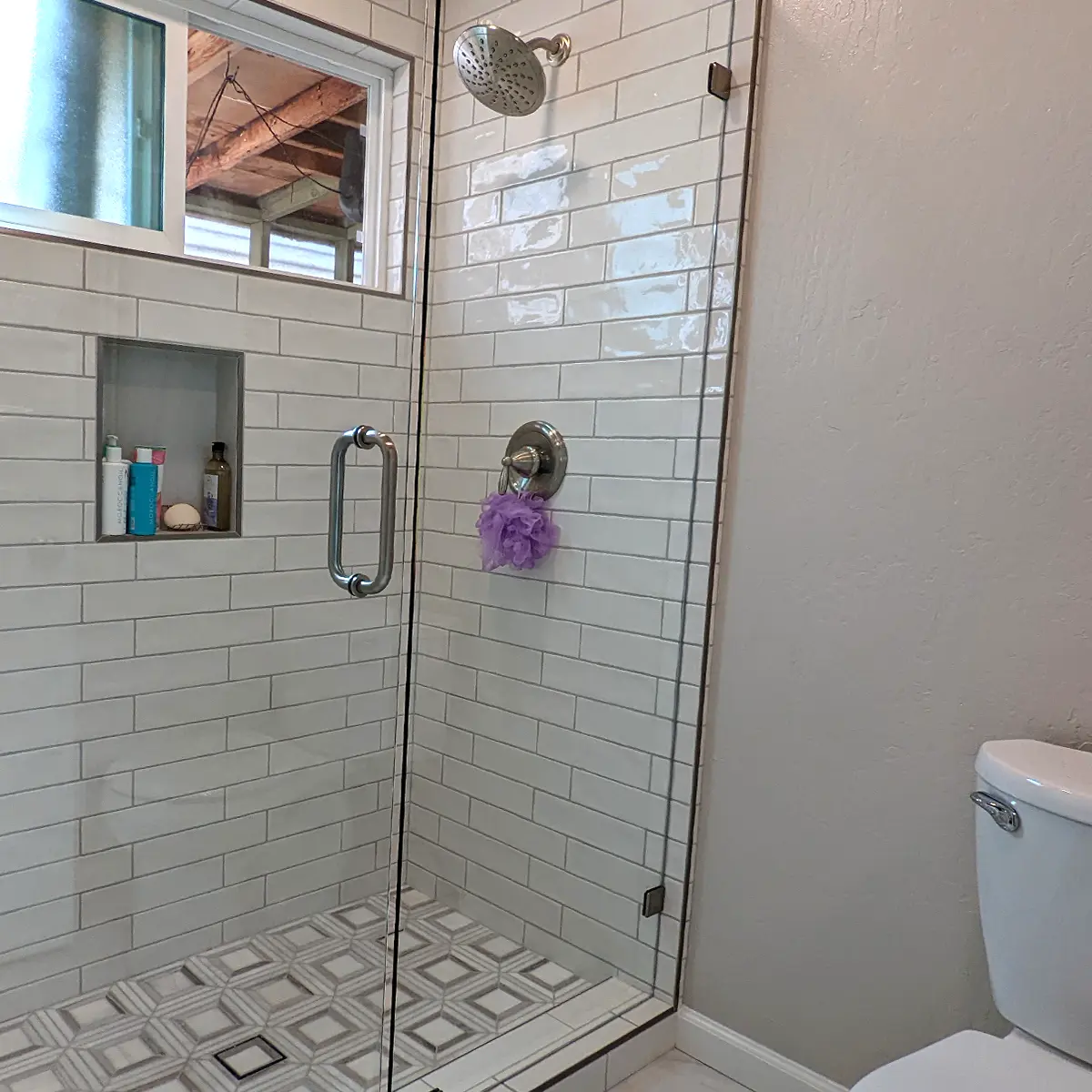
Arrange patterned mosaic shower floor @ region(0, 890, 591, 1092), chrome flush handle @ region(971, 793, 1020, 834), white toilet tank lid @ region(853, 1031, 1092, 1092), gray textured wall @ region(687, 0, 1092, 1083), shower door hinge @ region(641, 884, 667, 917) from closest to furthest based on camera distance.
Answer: white toilet tank lid @ region(853, 1031, 1092, 1092)
chrome flush handle @ region(971, 793, 1020, 834)
gray textured wall @ region(687, 0, 1092, 1083)
patterned mosaic shower floor @ region(0, 890, 591, 1092)
shower door hinge @ region(641, 884, 667, 917)

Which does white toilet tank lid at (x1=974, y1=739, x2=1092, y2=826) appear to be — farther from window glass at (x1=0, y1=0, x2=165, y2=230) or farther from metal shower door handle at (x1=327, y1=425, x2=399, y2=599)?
window glass at (x1=0, y1=0, x2=165, y2=230)

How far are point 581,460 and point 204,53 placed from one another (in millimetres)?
1217

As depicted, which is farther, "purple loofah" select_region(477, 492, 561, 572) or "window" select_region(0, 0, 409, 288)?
"purple loofah" select_region(477, 492, 561, 572)

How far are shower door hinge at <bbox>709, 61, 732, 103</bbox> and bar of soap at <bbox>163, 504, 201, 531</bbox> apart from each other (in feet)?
4.58

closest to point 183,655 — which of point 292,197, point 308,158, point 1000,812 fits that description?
point 292,197

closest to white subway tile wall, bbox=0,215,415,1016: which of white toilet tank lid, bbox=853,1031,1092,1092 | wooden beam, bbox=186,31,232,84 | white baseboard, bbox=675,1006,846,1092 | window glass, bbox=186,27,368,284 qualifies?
window glass, bbox=186,27,368,284

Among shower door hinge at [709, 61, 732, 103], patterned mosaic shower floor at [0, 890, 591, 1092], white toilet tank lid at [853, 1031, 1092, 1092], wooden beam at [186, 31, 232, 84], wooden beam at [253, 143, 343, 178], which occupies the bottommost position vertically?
patterned mosaic shower floor at [0, 890, 591, 1092]

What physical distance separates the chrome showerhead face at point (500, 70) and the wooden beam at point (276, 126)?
17.7 inches

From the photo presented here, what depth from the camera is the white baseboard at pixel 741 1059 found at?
1.74m

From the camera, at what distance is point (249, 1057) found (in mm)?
1763

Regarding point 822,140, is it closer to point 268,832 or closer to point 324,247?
point 324,247

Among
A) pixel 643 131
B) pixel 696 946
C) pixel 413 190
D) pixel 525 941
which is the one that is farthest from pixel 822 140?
pixel 525 941

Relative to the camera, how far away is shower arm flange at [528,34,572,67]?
1.90 metres

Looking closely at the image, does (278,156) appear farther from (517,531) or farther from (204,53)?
(517,531)
